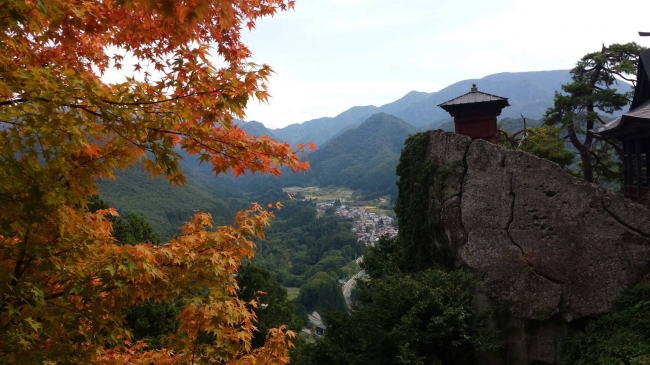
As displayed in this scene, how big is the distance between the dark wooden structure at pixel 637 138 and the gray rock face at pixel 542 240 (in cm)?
198

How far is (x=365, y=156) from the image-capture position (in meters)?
174

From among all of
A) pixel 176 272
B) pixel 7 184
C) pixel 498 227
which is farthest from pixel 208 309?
pixel 498 227

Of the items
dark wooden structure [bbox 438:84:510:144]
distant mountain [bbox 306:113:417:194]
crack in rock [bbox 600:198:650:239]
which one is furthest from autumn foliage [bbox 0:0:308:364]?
distant mountain [bbox 306:113:417:194]

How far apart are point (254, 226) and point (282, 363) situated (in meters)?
1.77

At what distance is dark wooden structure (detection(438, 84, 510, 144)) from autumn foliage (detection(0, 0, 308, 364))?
10441 millimetres

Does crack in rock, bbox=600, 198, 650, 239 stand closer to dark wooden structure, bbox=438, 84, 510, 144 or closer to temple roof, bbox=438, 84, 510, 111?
dark wooden structure, bbox=438, 84, 510, 144

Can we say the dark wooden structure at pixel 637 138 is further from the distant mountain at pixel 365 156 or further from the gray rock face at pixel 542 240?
the distant mountain at pixel 365 156

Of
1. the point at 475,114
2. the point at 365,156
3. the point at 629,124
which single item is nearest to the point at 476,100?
the point at 475,114

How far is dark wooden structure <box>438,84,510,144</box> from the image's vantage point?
1277 cm

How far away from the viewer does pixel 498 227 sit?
11.2 metres

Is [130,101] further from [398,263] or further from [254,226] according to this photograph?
[398,263]

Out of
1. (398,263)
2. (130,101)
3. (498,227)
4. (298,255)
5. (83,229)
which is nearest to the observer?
(130,101)

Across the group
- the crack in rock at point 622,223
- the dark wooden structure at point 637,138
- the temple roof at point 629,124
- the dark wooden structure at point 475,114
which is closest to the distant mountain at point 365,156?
the dark wooden structure at point 637,138

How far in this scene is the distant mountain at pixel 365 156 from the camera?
152 m
